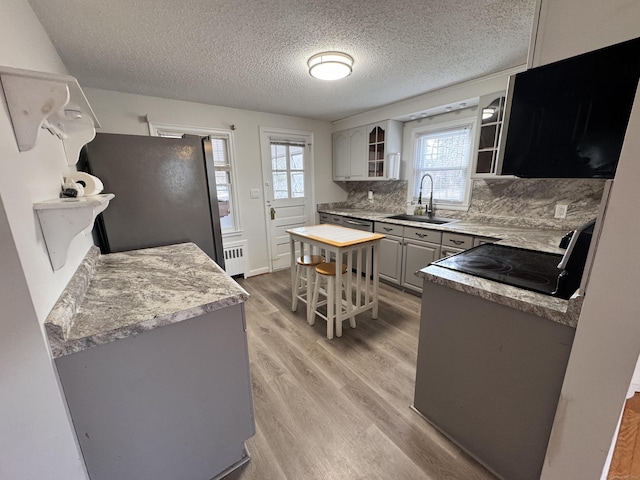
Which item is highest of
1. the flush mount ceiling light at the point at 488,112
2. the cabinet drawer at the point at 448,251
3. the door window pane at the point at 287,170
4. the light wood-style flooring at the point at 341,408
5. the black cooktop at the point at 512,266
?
the flush mount ceiling light at the point at 488,112

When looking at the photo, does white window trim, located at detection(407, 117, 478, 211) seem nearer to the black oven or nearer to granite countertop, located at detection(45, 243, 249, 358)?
the black oven

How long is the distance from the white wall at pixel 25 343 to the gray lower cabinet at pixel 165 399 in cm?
6

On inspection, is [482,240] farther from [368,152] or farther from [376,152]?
[368,152]

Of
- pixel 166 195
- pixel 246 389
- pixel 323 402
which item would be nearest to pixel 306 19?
pixel 166 195

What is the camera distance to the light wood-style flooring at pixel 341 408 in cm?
128

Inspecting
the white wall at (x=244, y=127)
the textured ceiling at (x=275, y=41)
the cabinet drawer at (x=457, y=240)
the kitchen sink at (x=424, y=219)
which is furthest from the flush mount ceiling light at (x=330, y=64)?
the kitchen sink at (x=424, y=219)

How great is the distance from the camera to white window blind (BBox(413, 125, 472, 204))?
10.1 feet

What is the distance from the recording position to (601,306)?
0.79 metres

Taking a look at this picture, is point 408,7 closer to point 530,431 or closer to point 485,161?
point 485,161

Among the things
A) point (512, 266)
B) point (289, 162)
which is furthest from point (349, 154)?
point (512, 266)

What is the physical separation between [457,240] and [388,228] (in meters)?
0.85

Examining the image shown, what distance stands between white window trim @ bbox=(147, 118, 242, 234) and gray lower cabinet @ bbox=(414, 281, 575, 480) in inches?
112

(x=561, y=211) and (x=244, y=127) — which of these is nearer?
(x=561, y=211)

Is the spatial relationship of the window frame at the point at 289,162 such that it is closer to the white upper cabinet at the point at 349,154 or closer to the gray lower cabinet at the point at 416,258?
the white upper cabinet at the point at 349,154
